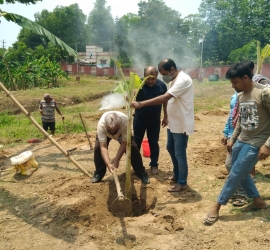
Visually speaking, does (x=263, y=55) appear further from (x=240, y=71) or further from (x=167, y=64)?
→ (x=240, y=71)

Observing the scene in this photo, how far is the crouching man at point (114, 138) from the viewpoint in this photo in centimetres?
407

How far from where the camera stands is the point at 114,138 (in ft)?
14.5

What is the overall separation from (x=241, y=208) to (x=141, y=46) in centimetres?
4539

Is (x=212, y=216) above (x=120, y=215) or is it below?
above

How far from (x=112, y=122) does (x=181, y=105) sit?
93cm

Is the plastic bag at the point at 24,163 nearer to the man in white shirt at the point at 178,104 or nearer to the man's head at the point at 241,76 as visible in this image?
the man in white shirt at the point at 178,104

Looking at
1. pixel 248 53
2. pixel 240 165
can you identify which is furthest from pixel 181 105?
pixel 248 53

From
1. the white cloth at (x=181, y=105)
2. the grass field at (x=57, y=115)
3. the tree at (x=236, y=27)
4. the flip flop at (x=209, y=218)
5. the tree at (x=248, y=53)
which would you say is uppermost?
the tree at (x=236, y=27)

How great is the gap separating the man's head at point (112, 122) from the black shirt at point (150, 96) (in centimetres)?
85

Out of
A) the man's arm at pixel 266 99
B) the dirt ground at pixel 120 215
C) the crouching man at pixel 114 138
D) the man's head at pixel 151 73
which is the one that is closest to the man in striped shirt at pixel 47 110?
the dirt ground at pixel 120 215

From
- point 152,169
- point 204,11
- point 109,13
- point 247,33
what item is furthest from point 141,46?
point 152,169

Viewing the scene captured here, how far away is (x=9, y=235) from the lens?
3.64 metres

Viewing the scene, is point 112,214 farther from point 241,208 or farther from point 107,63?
point 107,63

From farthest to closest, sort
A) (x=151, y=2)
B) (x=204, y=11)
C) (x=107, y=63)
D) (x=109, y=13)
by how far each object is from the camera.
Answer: (x=109, y=13)
(x=151, y=2)
(x=107, y=63)
(x=204, y=11)
